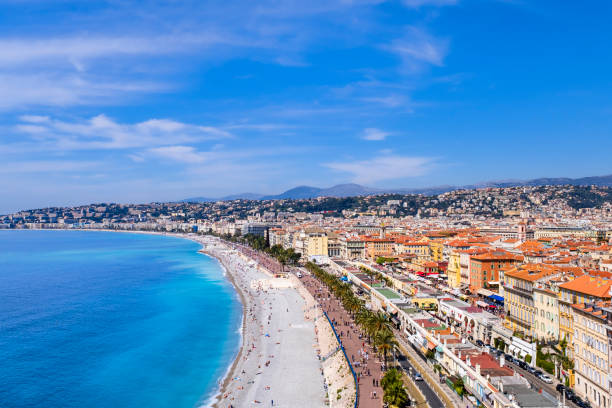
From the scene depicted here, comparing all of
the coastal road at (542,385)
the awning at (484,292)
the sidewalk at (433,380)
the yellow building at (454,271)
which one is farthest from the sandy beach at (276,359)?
the yellow building at (454,271)

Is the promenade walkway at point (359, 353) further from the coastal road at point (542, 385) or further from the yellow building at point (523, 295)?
the yellow building at point (523, 295)

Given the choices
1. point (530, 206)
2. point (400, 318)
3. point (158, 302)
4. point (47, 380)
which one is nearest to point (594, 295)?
point (400, 318)

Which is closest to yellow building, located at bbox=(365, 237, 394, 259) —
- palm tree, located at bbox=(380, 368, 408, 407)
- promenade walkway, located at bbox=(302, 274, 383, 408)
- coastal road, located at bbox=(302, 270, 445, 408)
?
coastal road, located at bbox=(302, 270, 445, 408)

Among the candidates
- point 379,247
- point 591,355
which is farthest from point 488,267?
point 379,247

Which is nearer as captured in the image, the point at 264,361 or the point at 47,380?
the point at 47,380

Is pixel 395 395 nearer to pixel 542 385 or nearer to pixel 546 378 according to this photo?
pixel 542 385

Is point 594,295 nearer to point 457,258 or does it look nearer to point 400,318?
point 400,318
